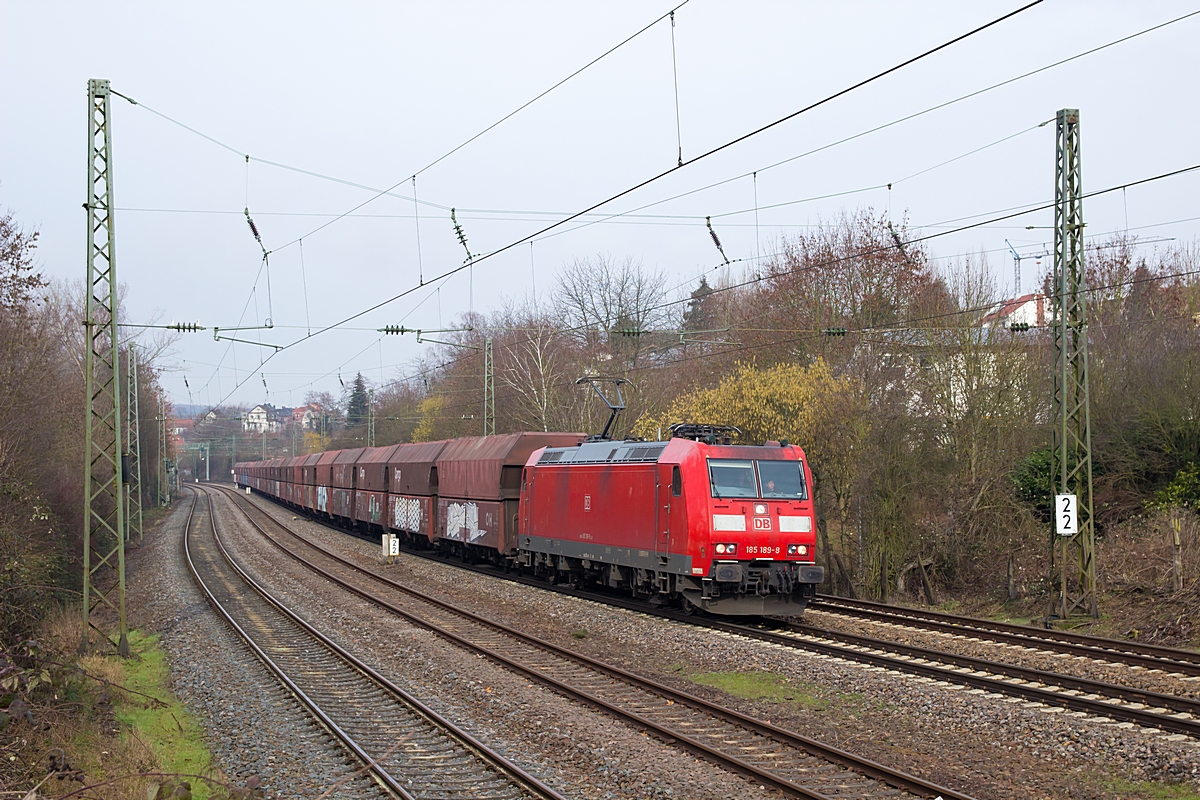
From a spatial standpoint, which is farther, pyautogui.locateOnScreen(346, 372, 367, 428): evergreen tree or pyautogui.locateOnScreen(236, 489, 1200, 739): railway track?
pyautogui.locateOnScreen(346, 372, 367, 428): evergreen tree

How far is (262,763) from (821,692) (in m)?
6.06

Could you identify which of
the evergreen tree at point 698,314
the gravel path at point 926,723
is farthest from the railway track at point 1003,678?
the evergreen tree at point 698,314

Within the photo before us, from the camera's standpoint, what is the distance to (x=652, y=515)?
1775 cm

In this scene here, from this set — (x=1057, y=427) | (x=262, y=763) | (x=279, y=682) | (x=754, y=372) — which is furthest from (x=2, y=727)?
(x=754, y=372)

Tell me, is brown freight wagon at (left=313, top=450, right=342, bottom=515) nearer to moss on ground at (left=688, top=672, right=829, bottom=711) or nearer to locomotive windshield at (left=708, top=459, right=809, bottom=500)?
locomotive windshield at (left=708, top=459, right=809, bottom=500)

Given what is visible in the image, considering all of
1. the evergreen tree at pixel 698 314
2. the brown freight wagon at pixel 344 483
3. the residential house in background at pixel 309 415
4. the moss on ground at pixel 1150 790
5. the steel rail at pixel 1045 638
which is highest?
the evergreen tree at pixel 698 314

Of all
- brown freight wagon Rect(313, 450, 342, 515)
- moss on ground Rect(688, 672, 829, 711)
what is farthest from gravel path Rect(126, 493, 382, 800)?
brown freight wagon Rect(313, 450, 342, 515)

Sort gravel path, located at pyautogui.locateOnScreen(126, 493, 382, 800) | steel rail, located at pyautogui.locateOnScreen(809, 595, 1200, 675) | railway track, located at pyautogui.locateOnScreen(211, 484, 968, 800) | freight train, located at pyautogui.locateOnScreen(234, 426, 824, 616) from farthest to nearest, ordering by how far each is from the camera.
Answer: freight train, located at pyautogui.locateOnScreen(234, 426, 824, 616) → steel rail, located at pyautogui.locateOnScreen(809, 595, 1200, 675) → gravel path, located at pyautogui.locateOnScreen(126, 493, 382, 800) → railway track, located at pyautogui.locateOnScreen(211, 484, 968, 800)

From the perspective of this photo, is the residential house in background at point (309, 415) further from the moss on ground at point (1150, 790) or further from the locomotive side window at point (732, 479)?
the moss on ground at point (1150, 790)

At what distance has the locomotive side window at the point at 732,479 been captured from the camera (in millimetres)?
16578

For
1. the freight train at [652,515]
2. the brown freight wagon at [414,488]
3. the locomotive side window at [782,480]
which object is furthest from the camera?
the brown freight wagon at [414,488]

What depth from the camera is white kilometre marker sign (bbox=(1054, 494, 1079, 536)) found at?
16297 millimetres

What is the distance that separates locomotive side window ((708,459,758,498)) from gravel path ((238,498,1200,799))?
228cm

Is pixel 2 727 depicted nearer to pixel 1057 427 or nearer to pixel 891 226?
pixel 1057 427
